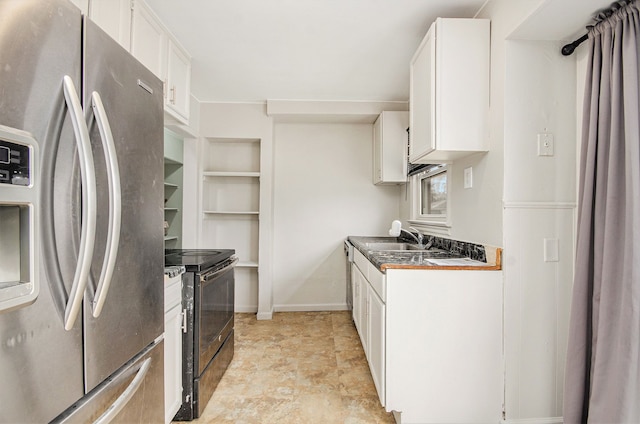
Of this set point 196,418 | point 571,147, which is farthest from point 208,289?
point 571,147

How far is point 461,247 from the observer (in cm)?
204

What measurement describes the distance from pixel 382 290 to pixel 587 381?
1.01 metres

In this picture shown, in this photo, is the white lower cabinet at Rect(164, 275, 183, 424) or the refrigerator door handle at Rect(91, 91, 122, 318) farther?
the white lower cabinet at Rect(164, 275, 183, 424)

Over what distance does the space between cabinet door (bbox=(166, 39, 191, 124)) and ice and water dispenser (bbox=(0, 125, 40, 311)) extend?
5.29 ft

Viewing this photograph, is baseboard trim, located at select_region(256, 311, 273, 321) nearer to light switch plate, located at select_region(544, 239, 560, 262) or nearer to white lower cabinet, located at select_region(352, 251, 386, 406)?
white lower cabinet, located at select_region(352, 251, 386, 406)

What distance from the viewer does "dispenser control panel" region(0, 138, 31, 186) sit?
0.57 metres

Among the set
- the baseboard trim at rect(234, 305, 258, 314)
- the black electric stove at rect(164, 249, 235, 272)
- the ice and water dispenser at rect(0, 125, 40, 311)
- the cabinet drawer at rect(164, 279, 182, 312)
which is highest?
the ice and water dispenser at rect(0, 125, 40, 311)

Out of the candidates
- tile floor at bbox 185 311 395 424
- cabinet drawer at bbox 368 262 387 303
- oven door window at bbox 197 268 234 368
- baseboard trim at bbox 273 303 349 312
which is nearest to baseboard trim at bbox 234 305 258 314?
baseboard trim at bbox 273 303 349 312

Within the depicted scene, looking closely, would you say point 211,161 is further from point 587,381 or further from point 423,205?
point 587,381

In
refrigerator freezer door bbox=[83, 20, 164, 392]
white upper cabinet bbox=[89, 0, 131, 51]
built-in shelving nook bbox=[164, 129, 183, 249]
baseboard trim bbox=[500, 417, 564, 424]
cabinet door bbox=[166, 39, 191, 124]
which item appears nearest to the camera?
refrigerator freezer door bbox=[83, 20, 164, 392]

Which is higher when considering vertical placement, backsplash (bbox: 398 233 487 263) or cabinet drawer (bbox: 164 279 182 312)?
backsplash (bbox: 398 233 487 263)

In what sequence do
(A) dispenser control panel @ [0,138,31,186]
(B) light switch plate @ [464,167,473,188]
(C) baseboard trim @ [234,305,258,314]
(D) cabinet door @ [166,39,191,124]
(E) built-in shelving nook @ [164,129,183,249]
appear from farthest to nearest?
(C) baseboard trim @ [234,305,258,314] → (E) built-in shelving nook @ [164,129,183,249] → (D) cabinet door @ [166,39,191,124] → (B) light switch plate @ [464,167,473,188] → (A) dispenser control panel @ [0,138,31,186]

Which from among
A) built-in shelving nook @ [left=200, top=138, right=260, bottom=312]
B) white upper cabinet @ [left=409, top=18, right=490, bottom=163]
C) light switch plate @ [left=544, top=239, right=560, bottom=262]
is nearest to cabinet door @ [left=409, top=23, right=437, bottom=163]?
white upper cabinet @ [left=409, top=18, right=490, bottom=163]

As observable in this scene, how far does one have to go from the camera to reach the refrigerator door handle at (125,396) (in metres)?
0.84
